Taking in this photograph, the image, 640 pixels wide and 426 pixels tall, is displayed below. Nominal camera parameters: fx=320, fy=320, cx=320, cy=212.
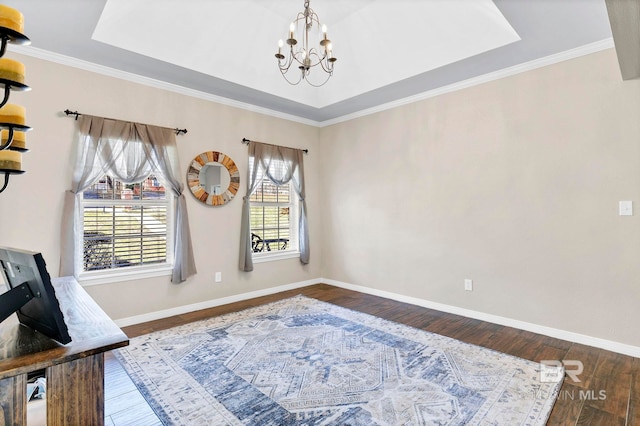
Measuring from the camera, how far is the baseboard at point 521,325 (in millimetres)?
2832

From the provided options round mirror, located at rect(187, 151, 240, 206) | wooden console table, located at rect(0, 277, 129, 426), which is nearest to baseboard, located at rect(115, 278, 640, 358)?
round mirror, located at rect(187, 151, 240, 206)

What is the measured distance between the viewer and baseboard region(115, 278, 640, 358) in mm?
2902

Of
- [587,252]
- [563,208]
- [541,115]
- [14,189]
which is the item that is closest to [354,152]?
[541,115]

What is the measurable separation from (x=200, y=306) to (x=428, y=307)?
2908 millimetres

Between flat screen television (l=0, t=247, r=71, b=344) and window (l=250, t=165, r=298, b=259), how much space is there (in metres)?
3.61

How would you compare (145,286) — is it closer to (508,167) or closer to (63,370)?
(63,370)

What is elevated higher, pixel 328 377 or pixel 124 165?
pixel 124 165

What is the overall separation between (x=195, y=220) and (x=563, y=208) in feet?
13.3

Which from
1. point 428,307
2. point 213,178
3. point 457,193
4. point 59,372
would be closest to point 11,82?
point 59,372

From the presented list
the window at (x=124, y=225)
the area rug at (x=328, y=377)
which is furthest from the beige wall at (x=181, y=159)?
the area rug at (x=328, y=377)

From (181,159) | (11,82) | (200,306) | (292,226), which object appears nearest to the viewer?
(11,82)

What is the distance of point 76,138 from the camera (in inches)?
128

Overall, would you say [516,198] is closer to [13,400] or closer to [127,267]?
[13,400]

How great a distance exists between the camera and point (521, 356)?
274cm
